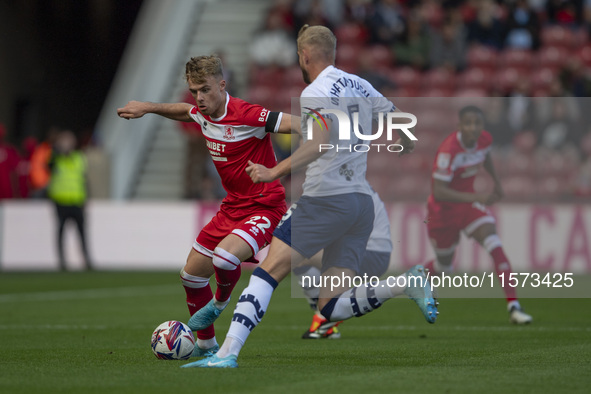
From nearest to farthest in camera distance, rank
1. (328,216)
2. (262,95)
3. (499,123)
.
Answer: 1. (328,216)
2. (499,123)
3. (262,95)

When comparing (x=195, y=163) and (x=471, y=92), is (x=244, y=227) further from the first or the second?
(x=471, y=92)

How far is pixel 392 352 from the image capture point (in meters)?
7.37

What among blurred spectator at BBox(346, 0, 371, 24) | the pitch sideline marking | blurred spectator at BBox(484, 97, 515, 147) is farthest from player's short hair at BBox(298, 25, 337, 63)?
blurred spectator at BBox(346, 0, 371, 24)

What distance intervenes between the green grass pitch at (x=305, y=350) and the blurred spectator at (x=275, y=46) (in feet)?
29.8

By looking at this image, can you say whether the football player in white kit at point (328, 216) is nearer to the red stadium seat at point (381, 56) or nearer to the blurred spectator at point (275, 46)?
the red stadium seat at point (381, 56)

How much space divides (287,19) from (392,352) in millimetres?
14880

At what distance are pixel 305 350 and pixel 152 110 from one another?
2043 mm

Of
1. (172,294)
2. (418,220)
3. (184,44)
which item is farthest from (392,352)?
(184,44)

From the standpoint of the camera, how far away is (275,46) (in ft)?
69.1

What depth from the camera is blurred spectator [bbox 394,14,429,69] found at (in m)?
20.2

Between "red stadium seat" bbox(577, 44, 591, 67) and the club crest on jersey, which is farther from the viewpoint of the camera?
"red stadium seat" bbox(577, 44, 591, 67)

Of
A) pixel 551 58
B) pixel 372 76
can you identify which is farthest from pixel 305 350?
pixel 551 58

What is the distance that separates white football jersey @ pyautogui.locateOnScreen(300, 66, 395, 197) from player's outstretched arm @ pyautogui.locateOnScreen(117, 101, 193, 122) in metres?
0.95

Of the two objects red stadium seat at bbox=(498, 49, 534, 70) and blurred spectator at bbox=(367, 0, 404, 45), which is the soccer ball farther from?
blurred spectator at bbox=(367, 0, 404, 45)
